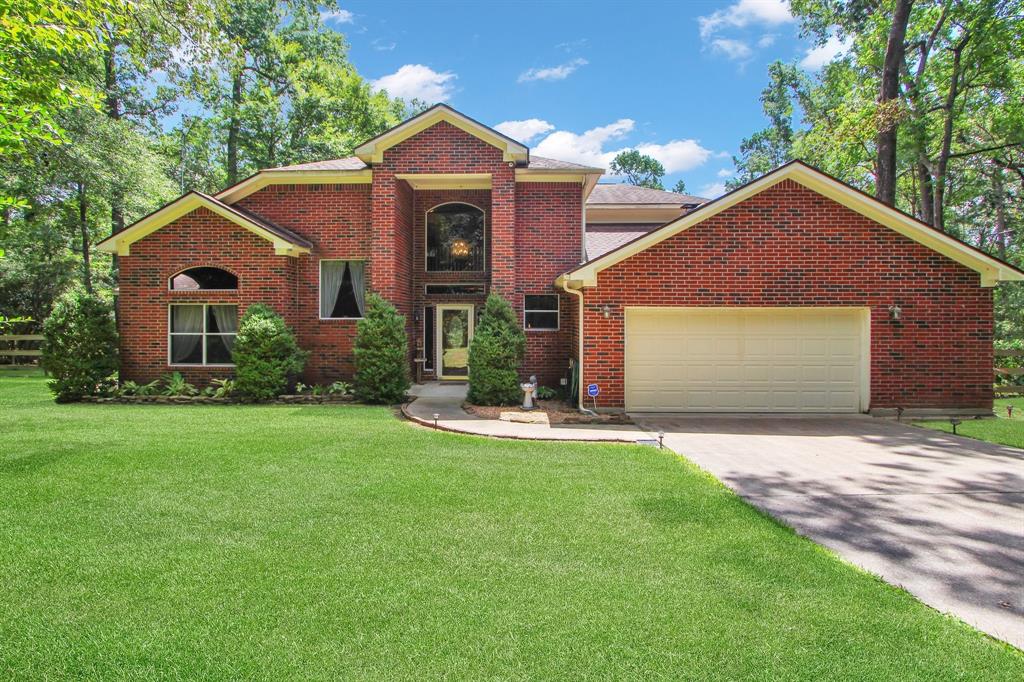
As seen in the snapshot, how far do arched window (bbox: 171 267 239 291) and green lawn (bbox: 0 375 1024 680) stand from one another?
25.1ft

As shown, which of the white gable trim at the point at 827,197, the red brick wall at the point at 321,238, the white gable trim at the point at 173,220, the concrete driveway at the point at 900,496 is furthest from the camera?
the red brick wall at the point at 321,238

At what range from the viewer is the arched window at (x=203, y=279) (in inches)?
546

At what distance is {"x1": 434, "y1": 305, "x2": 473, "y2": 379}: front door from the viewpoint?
1593 cm

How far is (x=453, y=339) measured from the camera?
52.5 ft

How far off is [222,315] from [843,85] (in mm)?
24164

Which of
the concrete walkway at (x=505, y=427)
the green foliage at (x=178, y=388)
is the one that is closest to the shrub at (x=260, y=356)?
the green foliage at (x=178, y=388)

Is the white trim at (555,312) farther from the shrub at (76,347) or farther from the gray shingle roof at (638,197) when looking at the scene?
the shrub at (76,347)

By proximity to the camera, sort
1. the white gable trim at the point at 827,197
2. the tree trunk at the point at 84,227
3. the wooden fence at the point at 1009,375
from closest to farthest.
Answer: the white gable trim at the point at 827,197, the wooden fence at the point at 1009,375, the tree trunk at the point at 84,227

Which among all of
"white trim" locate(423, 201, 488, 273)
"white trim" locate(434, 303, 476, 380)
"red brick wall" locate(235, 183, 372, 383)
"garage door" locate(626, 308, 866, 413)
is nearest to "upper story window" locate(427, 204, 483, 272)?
"white trim" locate(423, 201, 488, 273)

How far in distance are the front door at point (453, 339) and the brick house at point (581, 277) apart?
2.3 inches

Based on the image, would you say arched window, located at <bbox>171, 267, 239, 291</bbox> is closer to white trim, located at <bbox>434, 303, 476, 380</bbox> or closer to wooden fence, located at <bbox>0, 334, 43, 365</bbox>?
white trim, located at <bbox>434, 303, 476, 380</bbox>

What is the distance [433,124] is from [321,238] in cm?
414

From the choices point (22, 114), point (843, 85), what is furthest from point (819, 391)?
point (843, 85)

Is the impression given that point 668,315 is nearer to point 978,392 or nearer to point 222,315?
point 978,392
